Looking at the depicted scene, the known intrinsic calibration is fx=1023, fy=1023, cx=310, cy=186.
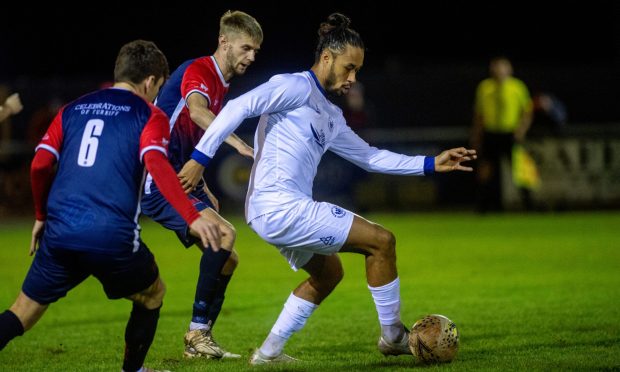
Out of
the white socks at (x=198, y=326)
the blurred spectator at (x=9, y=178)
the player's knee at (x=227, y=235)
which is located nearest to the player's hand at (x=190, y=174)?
the player's knee at (x=227, y=235)

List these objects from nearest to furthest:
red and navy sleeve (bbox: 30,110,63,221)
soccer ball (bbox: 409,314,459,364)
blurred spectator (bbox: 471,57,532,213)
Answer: red and navy sleeve (bbox: 30,110,63,221) < soccer ball (bbox: 409,314,459,364) < blurred spectator (bbox: 471,57,532,213)

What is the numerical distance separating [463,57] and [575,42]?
9.30ft

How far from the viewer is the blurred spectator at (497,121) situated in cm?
1733

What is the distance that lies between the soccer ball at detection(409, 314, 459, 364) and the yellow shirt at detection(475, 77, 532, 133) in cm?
1156

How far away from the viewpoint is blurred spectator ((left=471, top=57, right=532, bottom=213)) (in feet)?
56.9

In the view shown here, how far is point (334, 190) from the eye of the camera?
19.3 meters

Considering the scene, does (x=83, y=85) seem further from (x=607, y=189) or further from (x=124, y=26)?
(x=607, y=189)

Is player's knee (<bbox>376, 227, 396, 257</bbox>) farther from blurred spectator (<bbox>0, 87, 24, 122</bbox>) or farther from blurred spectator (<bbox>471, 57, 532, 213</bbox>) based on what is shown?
blurred spectator (<bbox>471, 57, 532, 213</bbox>)

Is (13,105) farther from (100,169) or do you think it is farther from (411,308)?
(411,308)

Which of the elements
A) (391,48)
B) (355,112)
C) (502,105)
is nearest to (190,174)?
(502,105)

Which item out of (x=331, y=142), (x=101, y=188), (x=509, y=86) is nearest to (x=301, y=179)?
(x=331, y=142)

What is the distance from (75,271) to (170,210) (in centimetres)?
173

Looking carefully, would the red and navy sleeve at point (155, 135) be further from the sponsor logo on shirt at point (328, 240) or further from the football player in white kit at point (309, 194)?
the sponsor logo on shirt at point (328, 240)


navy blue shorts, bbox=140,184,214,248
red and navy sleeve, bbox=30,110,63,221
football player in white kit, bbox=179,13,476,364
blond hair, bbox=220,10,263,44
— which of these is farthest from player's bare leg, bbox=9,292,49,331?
blond hair, bbox=220,10,263,44
